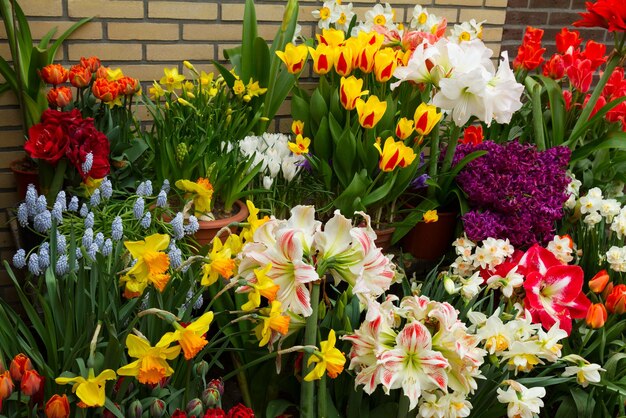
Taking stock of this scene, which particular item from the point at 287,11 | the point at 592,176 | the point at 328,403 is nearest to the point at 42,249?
the point at 328,403

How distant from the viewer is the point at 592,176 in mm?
2303

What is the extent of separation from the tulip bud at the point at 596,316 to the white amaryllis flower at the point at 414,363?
55 cm

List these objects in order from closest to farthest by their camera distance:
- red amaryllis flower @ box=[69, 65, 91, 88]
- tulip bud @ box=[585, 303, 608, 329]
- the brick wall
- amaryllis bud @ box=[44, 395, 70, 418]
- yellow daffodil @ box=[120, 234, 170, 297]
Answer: amaryllis bud @ box=[44, 395, 70, 418]
yellow daffodil @ box=[120, 234, 170, 297]
tulip bud @ box=[585, 303, 608, 329]
red amaryllis flower @ box=[69, 65, 91, 88]
the brick wall

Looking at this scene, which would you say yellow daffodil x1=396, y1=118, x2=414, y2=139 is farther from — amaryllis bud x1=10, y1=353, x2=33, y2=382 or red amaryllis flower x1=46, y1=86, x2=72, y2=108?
amaryllis bud x1=10, y1=353, x2=33, y2=382

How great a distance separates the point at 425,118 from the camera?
1873mm

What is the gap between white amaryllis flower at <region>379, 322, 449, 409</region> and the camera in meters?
1.15

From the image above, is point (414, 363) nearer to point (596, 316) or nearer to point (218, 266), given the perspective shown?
point (218, 266)

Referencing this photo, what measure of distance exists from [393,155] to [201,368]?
0.87m

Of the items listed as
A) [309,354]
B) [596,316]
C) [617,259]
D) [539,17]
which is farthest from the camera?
[539,17]

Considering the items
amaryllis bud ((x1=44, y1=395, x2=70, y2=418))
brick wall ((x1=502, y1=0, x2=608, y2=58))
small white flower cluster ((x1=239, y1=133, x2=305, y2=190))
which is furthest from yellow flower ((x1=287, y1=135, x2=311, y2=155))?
brick wall ((x1=502, y1=0, x2=608, y2=58))

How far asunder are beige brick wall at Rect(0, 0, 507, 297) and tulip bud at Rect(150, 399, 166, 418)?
1.35 metres

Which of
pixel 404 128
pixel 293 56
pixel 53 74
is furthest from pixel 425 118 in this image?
pixel 53 74

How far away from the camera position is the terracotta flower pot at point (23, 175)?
1.93 m

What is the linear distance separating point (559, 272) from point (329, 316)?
2.03 feet
